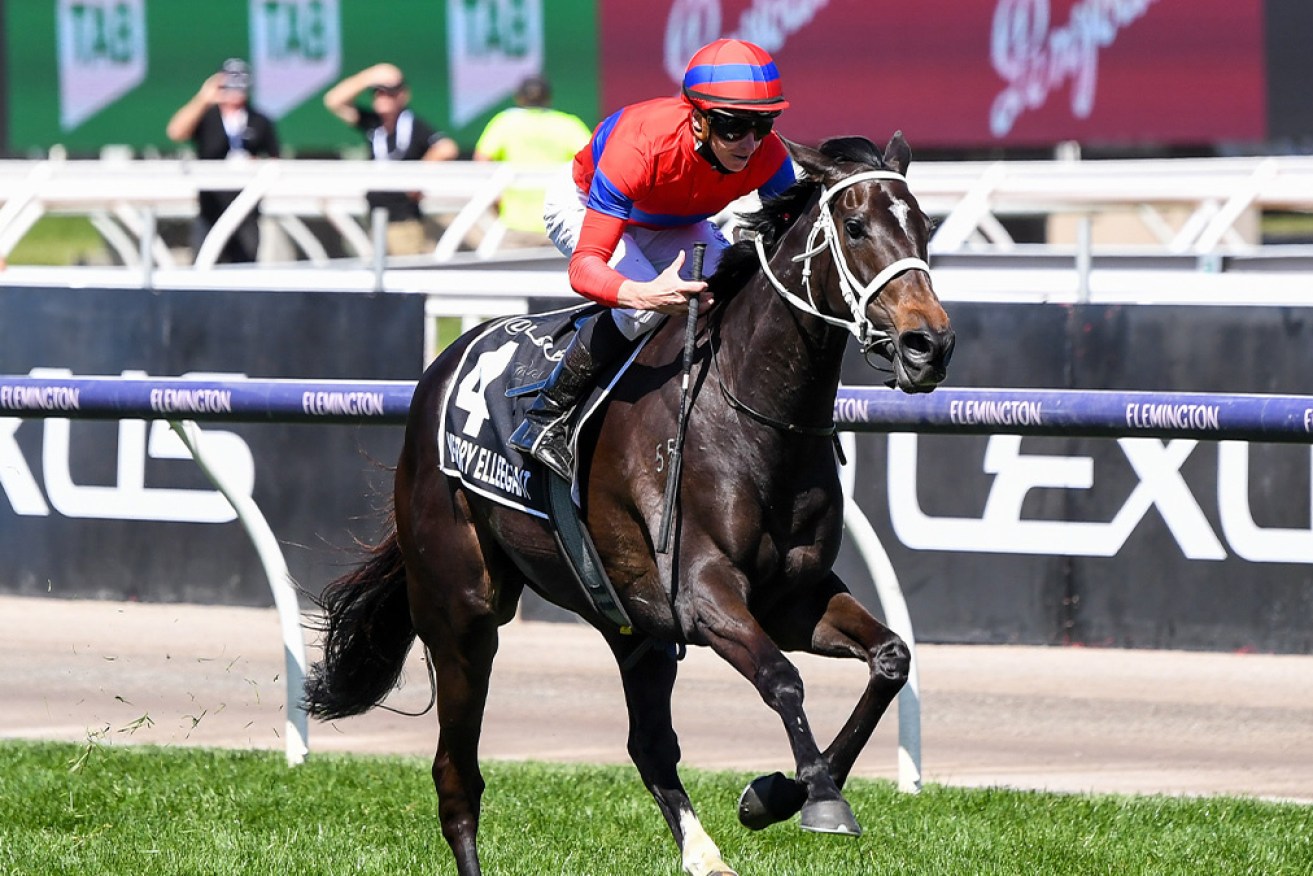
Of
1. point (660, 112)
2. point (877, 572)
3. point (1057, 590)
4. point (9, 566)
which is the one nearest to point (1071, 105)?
point (1057, 590)

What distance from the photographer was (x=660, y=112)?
5.12 m

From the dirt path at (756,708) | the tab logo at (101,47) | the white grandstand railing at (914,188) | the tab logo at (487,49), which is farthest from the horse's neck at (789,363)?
the tab logo at (101,47)

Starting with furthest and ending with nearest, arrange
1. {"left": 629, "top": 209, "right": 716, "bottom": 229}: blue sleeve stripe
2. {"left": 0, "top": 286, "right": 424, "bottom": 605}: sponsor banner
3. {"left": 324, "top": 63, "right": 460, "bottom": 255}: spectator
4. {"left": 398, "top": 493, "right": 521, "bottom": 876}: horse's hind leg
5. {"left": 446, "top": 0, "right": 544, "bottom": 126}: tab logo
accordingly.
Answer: {"left": 446, "top": 0, "right": 544, "bottom": 126}: tab logo → {"left": 324, "top": 63, "right": 460, "bottom": 255}: spectator → {"left": 0, "top": 286, "right": 424, "bottom": 605}: sponsor banner → {"left": 398, "top": 493, "right": 521, "bottom": 876}: horse's hind leg → {"left": 629, "top": 209, "right": 716, "bottom": 229}: blue sleeve stripe

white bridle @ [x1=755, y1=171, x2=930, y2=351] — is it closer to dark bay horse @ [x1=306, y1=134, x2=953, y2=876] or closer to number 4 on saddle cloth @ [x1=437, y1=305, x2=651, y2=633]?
dark bay horse @ [x1=306, y1=134, x2=953, y2=876]

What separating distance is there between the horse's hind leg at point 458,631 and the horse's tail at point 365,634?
37 centimetres

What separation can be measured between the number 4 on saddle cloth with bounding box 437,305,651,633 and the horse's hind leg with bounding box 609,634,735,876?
14 cm

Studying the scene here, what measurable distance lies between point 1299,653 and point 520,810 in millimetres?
3815

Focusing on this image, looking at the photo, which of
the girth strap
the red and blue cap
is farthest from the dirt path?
the red and blue cap

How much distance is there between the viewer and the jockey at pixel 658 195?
4910 mm

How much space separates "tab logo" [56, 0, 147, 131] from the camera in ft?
61.9

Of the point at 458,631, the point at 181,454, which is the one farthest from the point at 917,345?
the point at 181,454

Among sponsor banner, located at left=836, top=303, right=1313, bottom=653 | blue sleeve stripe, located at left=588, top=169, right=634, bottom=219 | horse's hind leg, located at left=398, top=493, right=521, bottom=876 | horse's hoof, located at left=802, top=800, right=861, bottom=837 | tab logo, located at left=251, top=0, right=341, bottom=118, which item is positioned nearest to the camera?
horse's hoof, located at left=802, top=800, right=861, bottom=837

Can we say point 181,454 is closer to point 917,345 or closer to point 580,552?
point 580,552

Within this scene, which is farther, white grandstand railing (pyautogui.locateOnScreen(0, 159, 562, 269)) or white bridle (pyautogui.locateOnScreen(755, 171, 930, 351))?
white grandstand railing (pyautogui.locateOnScreen(0, 159, 562, 269))
